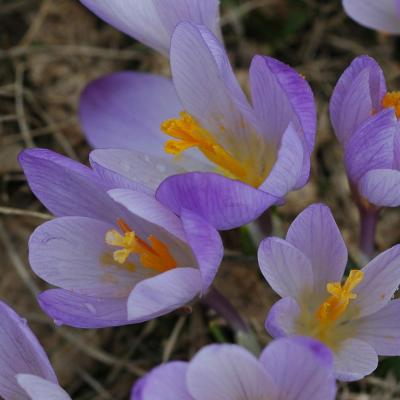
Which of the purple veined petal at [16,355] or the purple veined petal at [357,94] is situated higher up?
the purple veined petal at [357,94]

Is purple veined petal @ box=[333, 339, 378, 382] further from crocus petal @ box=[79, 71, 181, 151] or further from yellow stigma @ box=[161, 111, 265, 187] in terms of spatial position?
crocus petal @ box=[79, 71, 181, 151]

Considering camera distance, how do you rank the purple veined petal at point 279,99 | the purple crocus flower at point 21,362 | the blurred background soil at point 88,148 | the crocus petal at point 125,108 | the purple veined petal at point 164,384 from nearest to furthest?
the purple veined petal at point 164,384, the purple crocus flower at point 21,362, the purple veined petal at point 279,99, the crocus petal at point 125,108, the blurred background soil at point 88,148

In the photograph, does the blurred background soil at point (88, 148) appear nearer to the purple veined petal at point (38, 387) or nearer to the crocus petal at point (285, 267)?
the crocus petal at point (285, 267)

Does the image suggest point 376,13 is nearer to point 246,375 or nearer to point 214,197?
point 214,197

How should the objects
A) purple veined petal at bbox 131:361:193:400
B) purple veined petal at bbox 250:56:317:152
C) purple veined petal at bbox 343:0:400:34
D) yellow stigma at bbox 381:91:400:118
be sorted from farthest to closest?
purple veined petal at bbox 343:0:400:34, yellow stigma at bbox 381:91:400:118, purple veined petal at bbox 250:56:317:152, purple veined petal at bbox 131:361:193:400

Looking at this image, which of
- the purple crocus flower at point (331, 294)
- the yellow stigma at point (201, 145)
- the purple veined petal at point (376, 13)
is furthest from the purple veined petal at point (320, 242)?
the purple veined petal at point (376, 13)

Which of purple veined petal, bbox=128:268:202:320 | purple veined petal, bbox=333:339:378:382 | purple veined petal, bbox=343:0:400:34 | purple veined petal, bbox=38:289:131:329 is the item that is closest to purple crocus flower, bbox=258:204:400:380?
purple veined petal, bbox=333:339:378:382

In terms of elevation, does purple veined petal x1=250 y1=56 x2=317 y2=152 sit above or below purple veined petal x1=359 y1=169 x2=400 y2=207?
above
